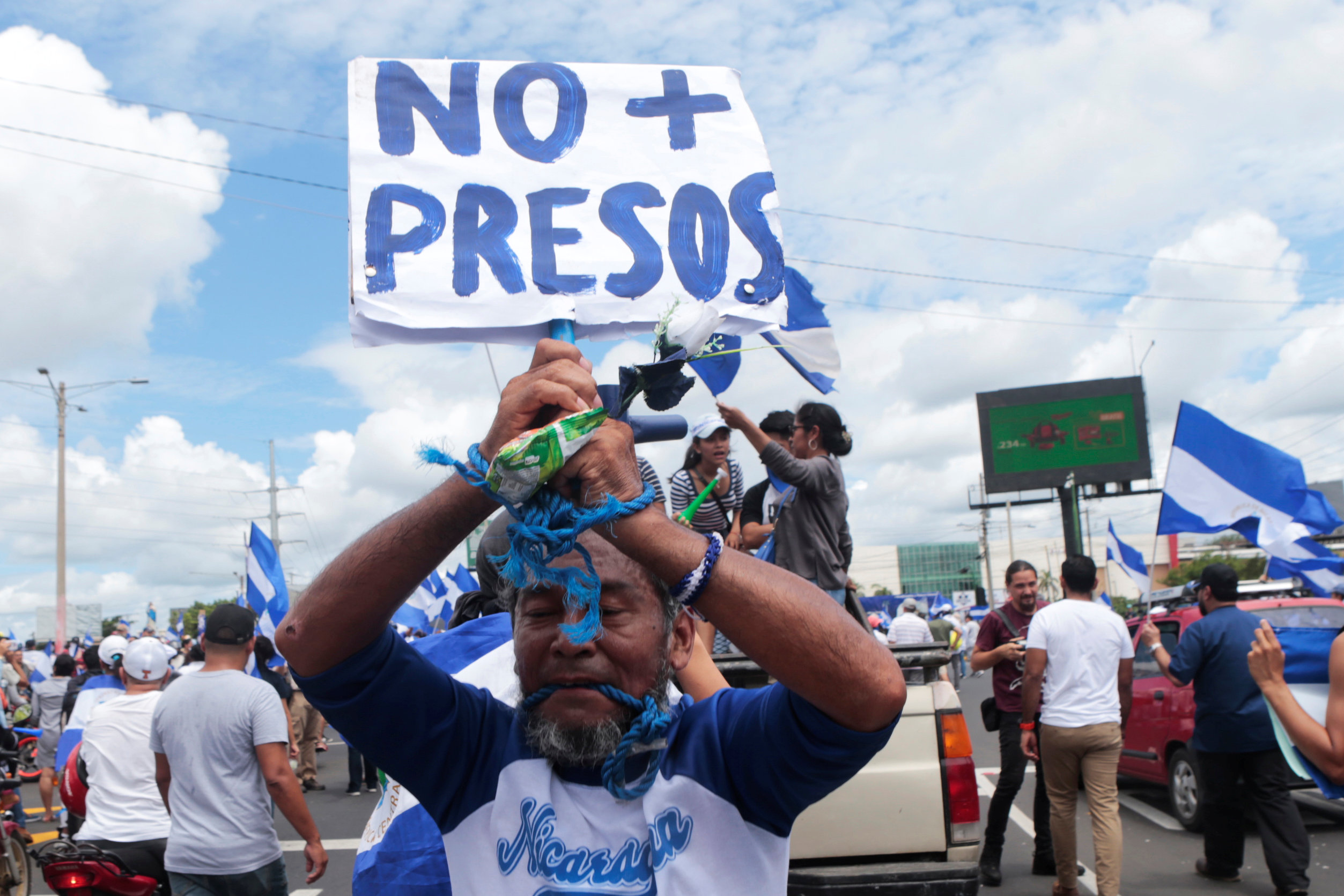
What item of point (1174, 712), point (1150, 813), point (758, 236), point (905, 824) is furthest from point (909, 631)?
point (758, 236)

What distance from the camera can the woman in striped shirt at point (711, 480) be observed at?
500 cm

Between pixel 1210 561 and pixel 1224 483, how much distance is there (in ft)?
181

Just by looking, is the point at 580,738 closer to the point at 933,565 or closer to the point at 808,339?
the point at 808,339

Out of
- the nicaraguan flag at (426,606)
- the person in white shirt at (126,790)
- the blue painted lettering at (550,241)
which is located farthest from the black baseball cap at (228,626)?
the nicaraguan flag at (426,606)

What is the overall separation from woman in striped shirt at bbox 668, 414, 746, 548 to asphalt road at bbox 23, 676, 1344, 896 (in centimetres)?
301

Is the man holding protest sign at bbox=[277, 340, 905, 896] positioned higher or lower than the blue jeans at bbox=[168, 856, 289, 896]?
higher

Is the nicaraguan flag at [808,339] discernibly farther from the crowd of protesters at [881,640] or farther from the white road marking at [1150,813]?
the white road marking at [1150,813]

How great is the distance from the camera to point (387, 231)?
2301mm

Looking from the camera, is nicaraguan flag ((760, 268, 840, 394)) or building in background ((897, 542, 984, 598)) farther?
building in background ((897, 542, 984, 598))

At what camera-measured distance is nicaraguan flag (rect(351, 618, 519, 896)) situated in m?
2.12

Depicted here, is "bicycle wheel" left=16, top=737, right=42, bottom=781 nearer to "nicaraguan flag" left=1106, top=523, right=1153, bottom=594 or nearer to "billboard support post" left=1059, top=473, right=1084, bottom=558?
"nicaraguan flag" left=1106, top=523, right=1153, bottom=594

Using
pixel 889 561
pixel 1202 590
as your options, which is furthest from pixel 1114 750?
pixel 889 561

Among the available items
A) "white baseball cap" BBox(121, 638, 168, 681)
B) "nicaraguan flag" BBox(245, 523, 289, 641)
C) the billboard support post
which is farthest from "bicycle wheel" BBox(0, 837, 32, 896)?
the billboard support post

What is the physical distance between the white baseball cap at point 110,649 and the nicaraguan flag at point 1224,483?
7.56 m
